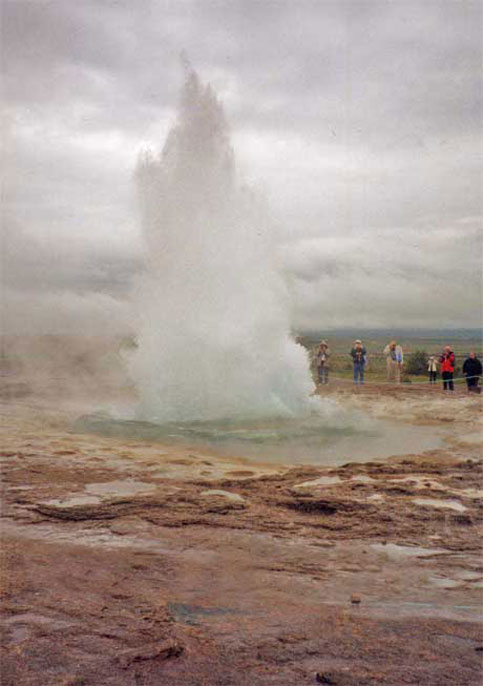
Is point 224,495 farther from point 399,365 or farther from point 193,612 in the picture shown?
point 399,365

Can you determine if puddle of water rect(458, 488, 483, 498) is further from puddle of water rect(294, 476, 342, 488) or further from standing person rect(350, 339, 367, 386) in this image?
standing person rect(350, 339, 367, 386)

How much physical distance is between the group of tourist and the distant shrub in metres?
5.66

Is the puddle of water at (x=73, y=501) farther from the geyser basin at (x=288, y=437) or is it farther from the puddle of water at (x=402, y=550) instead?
the geyser basin at (x=288, y=437)

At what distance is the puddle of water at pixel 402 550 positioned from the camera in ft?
15.4

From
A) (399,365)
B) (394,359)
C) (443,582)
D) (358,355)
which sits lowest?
(443,582)

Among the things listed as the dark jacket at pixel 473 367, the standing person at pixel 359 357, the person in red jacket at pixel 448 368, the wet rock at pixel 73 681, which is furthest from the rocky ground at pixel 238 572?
the standing person at pixel 359 357

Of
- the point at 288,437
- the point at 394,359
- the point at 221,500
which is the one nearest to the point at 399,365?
the point at 394,359

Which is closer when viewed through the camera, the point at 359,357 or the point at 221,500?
the point at 221,500

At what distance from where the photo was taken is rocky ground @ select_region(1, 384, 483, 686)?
2967 mm

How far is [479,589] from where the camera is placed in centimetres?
407

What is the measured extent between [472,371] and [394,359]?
253 cm

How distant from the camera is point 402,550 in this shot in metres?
4.81

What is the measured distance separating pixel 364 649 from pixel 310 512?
107 inches

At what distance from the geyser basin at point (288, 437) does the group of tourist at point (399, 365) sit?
183 inches
